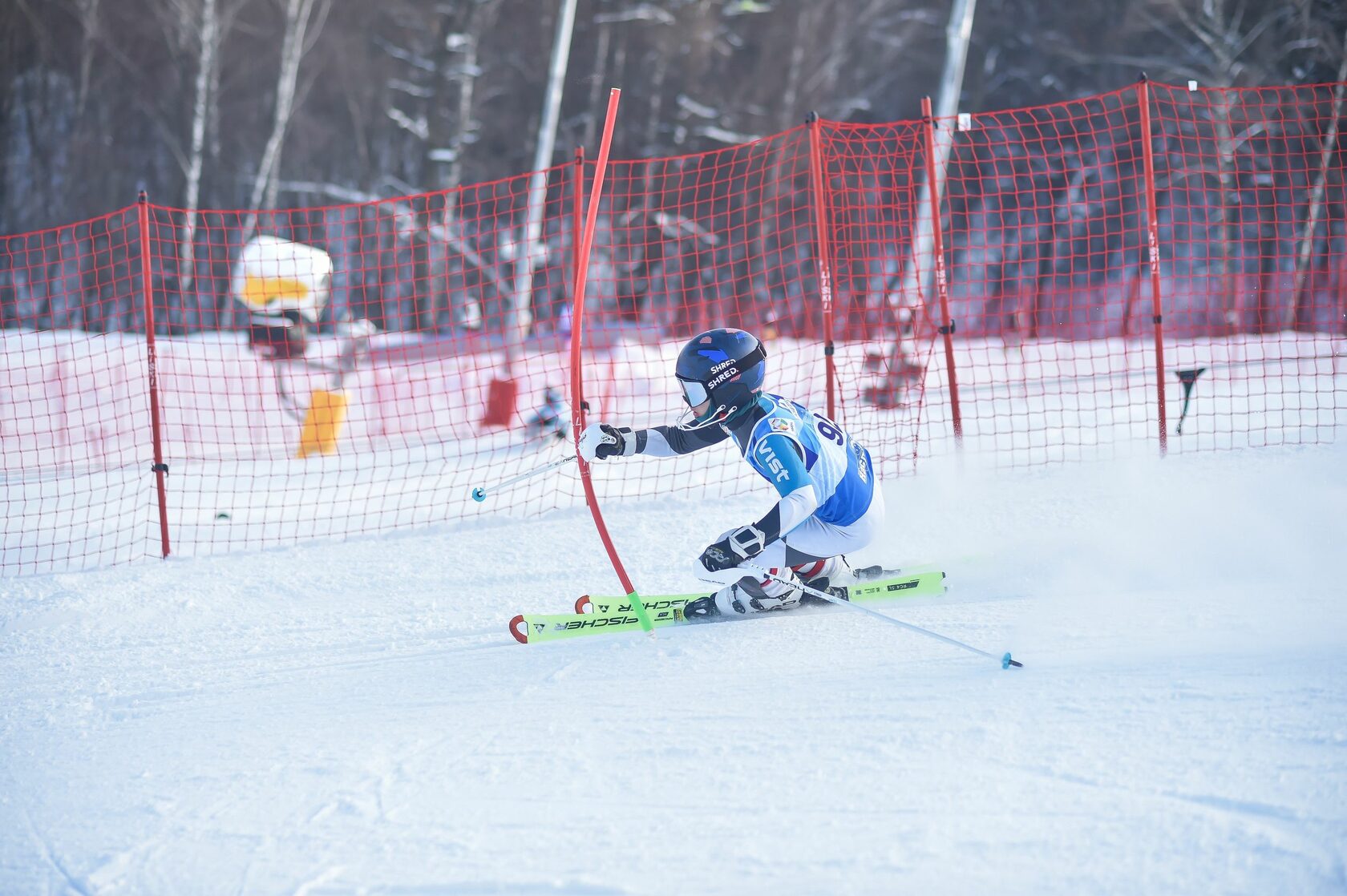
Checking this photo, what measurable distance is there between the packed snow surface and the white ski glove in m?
0.86

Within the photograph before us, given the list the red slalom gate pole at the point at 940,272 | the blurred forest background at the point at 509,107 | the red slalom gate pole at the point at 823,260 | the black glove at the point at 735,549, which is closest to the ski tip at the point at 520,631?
the black glove at the point at 735,549

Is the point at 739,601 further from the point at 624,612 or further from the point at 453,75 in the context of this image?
the point at 453,75

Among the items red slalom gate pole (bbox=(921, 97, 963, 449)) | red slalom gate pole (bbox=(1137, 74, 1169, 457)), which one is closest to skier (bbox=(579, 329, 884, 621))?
red slalom gate pole (bbox=(921, 97, 963, 449))

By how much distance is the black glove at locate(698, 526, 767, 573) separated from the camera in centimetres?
419

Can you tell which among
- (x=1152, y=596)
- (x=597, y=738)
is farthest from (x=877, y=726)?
(x=1152, y=596)

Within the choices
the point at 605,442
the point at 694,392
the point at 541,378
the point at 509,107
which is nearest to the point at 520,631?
the point at 605,442

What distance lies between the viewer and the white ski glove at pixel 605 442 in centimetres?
475

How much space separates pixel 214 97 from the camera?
18719 millimetres

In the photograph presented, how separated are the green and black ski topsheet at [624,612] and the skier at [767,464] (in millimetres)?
95

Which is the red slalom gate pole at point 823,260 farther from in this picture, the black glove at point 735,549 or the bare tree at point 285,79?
the bare tree at point 285,79

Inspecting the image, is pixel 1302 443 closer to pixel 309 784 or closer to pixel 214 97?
pixel 309 784

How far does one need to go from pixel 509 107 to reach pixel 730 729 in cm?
1994

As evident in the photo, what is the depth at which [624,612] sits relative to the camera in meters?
4.76

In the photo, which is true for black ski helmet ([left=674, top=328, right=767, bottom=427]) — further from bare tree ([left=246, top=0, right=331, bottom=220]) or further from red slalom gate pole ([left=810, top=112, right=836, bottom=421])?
bare tree ([left=246, top=0, right=331, bottom=220])
